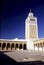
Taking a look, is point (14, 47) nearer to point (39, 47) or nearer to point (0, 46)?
point (0, 46)

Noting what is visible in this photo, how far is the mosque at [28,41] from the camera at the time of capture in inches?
1430

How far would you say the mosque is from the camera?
36312mm

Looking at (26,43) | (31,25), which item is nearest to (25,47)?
(26,43)

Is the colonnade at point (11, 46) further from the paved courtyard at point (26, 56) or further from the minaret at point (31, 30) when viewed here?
the paved courtyard at point (26, 56)

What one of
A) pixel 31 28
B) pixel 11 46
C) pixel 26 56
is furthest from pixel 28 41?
pixel 26 56

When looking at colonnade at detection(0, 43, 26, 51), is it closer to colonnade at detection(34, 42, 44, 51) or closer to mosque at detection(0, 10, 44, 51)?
mosque at detection(0, 10, 44, 51)

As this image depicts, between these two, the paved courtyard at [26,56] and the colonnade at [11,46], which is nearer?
the paved courtyard at [26,56]

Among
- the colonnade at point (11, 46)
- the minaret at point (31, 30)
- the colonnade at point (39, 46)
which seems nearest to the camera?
the colonnade at point (39, 46)

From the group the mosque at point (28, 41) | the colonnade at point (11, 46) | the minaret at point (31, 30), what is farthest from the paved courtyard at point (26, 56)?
the minaret at point (31, 30)

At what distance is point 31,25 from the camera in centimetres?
3988

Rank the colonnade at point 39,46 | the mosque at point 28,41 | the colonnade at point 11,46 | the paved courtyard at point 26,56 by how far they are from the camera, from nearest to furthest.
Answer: the paved courtyard at point 26,56, the colonnade at point 39,46, the mosque at point 28,41, the colonnade at point 11,46

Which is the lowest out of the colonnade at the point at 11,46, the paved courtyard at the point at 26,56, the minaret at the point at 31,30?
the colonnade at the point at 11,46

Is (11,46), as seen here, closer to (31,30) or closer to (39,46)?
(31,30)

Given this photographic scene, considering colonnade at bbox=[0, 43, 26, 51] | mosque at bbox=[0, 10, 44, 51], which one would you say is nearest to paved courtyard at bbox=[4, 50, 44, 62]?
mosque at bbox=[0, 10, 44, 51]
